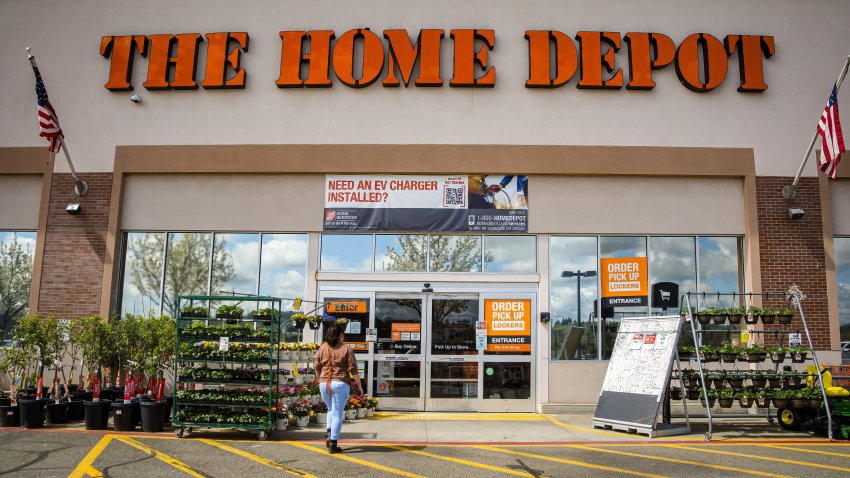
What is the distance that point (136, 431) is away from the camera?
10.9 m

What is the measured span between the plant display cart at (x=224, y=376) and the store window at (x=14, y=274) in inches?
260

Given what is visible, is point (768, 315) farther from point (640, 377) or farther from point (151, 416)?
point (151, 416)

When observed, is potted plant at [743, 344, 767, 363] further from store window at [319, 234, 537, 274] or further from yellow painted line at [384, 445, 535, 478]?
yellow painted line at [384, 445, 535, 478]

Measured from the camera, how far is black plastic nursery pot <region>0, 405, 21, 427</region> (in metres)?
11.3

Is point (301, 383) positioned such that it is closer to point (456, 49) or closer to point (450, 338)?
point (450, 338)

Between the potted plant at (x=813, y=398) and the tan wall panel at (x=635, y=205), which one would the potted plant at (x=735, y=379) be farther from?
the tan wall panel at (x=635, y=205)

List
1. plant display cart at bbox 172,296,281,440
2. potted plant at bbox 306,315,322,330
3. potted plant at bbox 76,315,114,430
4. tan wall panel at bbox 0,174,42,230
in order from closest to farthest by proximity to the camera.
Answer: plant display cart at bbox 172,296,281,440 < potted plant at bbox 76,315,114,430 < potted plant at bbox 306,315,322,330 < tan wall panel at bbox 0,174,42,230

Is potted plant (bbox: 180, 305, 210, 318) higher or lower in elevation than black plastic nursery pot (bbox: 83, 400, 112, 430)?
higher

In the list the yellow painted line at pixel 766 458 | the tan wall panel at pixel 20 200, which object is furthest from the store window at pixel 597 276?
the tan wall panel at pixel 20 200

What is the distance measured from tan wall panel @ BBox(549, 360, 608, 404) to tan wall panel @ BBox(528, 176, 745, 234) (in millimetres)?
2881

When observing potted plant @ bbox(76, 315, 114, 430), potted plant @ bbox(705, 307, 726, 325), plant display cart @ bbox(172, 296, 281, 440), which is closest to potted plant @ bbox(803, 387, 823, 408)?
potted plant @ bbox(705, 307, 726, 325)

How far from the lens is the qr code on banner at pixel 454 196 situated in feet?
47.7

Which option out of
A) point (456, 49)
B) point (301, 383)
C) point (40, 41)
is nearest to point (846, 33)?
point (456, 49)

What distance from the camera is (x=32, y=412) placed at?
11.1 meters
